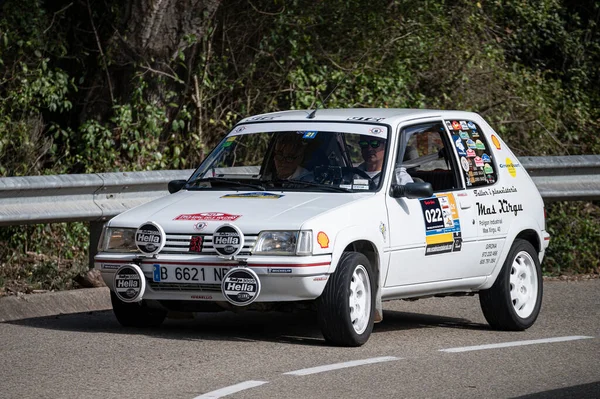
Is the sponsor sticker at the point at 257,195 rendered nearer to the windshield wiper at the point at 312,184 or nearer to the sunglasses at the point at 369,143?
the windshield wiper at the point at 312,184

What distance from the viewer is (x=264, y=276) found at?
808 cm

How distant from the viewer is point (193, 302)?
332 inches

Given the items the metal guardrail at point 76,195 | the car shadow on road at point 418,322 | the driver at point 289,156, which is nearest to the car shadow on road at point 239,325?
the car shadow on road at point 418,322

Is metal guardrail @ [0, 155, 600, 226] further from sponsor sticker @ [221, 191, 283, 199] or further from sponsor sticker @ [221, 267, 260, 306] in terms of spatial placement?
sponsor sticker @ [221, 267, 260, 306]

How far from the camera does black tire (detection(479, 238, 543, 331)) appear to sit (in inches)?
377

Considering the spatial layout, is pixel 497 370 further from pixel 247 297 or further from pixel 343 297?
pixel 247 297

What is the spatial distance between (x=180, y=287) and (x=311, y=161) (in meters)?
1.51

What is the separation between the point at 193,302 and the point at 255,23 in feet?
28.5

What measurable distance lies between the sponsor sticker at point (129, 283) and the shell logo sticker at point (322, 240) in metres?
1.26

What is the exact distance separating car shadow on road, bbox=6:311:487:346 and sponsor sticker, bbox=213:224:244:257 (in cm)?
81

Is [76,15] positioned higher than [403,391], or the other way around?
[76,15]

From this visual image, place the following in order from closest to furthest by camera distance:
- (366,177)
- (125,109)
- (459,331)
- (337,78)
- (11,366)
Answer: (11,366), (366,177), (459,331), (125,109), (337,78)

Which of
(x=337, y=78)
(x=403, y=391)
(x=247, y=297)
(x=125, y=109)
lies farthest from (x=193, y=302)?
(x=337, y=78)

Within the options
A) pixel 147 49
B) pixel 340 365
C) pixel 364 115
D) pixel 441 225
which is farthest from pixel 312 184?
pixel 147 49
